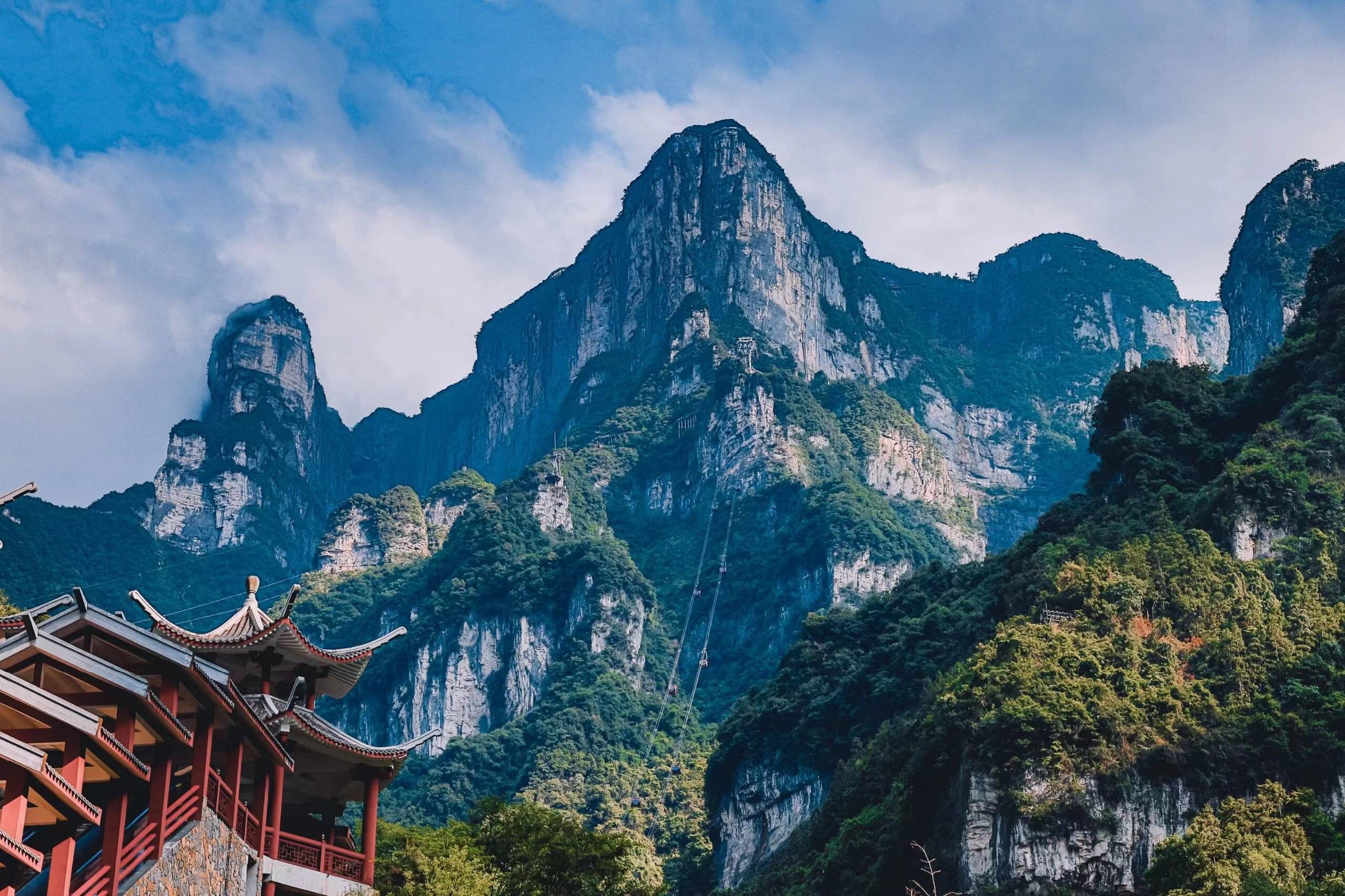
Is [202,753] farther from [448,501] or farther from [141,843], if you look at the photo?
[448,501]

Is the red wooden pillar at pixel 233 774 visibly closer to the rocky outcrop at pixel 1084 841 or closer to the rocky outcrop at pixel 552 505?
the rocky outcrop at pixel 1084 841

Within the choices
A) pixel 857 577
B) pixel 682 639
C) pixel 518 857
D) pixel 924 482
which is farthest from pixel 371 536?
pixel 518 857

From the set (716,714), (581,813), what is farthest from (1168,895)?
(716,714)

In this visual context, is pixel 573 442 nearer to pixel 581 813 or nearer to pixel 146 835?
pixel 581 813

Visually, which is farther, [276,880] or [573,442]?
[573,442]

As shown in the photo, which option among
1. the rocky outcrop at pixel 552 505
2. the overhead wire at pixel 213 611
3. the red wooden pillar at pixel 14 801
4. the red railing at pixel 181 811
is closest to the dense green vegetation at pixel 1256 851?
the red railing at pixel 181 811

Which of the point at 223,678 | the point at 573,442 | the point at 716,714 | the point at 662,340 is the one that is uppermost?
the point at 662,340

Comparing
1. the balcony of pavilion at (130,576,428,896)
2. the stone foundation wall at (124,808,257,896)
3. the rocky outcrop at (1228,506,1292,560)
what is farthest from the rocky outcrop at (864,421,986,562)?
the stone foundation wall at (124,808,257,896)
